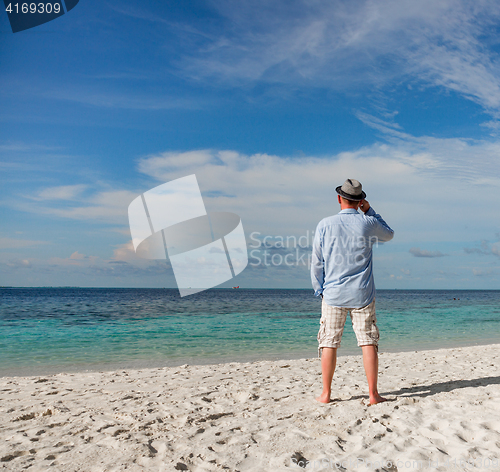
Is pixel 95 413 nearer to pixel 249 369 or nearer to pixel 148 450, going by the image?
pixel 148 450

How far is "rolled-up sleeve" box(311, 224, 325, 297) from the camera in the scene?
11.4 ft

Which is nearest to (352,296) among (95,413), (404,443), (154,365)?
(404,443)

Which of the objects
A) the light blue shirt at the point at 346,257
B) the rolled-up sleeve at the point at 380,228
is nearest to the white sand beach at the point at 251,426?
the light blue shirt at the point at 346,257

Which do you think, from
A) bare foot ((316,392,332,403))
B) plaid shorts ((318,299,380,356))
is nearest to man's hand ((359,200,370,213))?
plaid shorts ((318,299,380,356))

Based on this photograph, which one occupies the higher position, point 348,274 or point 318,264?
point 318,264

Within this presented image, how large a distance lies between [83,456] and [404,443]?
92.0 inches

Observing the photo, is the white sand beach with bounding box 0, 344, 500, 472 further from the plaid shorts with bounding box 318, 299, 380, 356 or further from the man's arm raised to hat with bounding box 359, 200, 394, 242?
the man's arm raised to hat with bounding box 359, 200, 394, 242

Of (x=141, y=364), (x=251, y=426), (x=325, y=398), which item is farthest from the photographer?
(x=141, y=364)

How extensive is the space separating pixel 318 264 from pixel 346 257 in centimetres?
29

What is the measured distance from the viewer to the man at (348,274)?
332cm

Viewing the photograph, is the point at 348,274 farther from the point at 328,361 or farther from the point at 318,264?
the point at 328,361

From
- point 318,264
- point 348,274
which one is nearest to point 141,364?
point 318,264

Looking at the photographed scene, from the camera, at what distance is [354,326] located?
11.1 ft

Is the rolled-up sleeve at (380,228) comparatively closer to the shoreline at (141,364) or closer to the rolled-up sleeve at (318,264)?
the rolled-up sleeve at (318,264)
